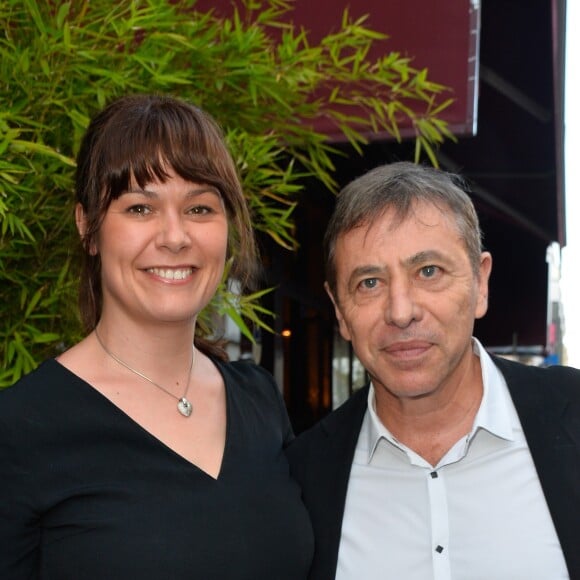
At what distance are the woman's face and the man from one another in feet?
1.12

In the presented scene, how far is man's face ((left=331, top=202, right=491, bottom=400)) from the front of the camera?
2109 millimetres

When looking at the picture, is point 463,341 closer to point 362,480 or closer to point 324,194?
point 362,480

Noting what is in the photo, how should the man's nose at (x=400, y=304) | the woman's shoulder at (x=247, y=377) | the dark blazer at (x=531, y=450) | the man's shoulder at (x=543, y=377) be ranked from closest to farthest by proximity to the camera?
the dark blazer at (x=531, y=450), the man's nose at (x=400, y=304), the man's shoulder at (x=543, y=377), the woman's shoulder at (x=247, y=377)

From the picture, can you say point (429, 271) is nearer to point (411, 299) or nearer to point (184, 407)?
point (411, 299)

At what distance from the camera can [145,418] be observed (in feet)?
6.82

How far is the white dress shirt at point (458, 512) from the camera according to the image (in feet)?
6.46

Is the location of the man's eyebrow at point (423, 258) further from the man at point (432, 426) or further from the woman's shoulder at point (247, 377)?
the woman's shoulder at point (247, 377)

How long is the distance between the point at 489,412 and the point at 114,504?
87cm

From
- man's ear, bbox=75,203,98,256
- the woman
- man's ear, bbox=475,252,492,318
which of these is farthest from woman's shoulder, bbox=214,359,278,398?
man's ear, bbox=475,252,492,318

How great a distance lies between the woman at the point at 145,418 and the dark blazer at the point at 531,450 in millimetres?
60

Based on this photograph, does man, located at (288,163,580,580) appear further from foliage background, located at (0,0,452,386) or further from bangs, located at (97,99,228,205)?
foliage background, located at (0,0,452,386)

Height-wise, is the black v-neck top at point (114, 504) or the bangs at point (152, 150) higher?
the bangs at point (152, 150)

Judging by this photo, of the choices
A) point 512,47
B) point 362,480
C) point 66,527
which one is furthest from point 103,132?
point 512,47

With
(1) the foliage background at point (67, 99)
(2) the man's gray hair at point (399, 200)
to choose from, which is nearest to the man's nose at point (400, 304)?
(2) the man's gray hair at point (399, 200)
